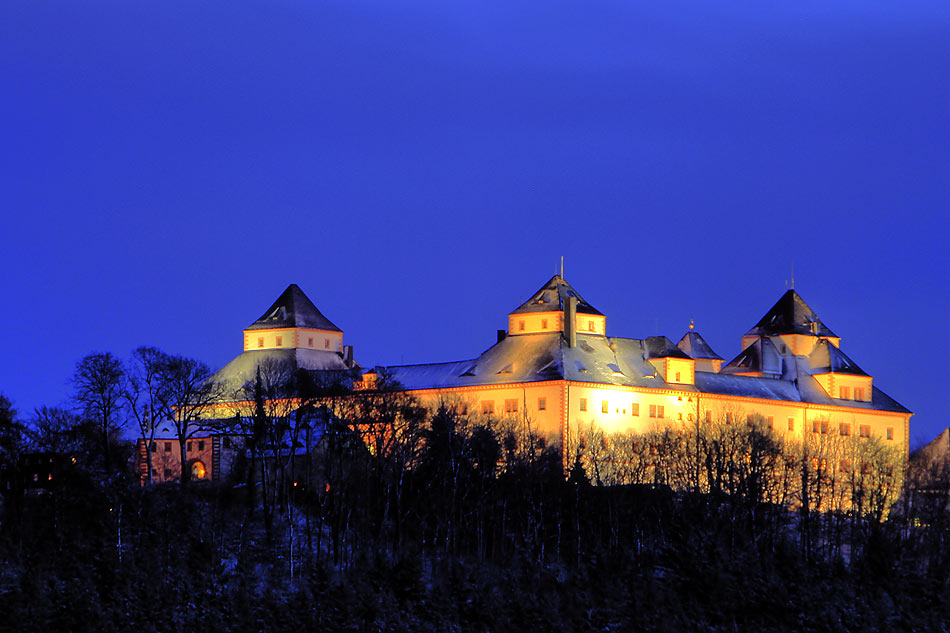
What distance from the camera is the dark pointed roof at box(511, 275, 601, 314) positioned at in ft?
455

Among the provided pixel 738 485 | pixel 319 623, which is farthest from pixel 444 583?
pixel 738 485

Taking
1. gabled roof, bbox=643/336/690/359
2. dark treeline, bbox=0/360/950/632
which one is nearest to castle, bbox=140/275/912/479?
gabled roof, bbox=643/336/690/359

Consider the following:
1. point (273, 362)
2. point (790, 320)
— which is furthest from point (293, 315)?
point (790, 320)

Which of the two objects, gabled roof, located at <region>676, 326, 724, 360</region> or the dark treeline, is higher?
gabled roof, located at <region>676, 326, 724, 360</region>

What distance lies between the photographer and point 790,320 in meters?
152

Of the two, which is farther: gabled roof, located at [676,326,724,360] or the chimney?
gabled roof, located at [676,326,724,360]

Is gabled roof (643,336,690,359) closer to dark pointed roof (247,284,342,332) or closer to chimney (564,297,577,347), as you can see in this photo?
chimney (564,297,577,347)

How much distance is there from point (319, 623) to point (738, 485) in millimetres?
33380

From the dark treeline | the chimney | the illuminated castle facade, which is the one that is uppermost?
the chimney

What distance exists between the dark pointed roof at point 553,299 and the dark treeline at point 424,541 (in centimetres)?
2113

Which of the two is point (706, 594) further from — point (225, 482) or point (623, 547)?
point (225, 482)

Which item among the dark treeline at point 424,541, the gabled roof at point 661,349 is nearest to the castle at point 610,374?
the gabled roof at point 661,349

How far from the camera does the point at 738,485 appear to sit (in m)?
103

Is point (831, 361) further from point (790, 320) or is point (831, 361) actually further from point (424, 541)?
point (424, 541)
